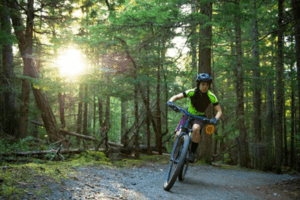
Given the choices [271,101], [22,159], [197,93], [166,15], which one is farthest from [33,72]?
[271,101]

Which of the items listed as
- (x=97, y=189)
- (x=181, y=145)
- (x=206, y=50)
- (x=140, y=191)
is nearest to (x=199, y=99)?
(x=181, y=145)

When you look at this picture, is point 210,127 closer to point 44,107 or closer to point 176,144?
point 176,144

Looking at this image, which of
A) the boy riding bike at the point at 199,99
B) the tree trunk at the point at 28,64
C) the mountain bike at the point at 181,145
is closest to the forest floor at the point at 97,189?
the mountain bike at the point at 181,145

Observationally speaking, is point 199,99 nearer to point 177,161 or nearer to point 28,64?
point 177,161

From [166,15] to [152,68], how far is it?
4.36m

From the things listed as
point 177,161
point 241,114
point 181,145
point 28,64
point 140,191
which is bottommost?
point 140,191

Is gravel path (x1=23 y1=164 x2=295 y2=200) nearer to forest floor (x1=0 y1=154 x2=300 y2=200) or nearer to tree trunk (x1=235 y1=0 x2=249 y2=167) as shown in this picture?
forest floor (x1=0 y1=154 x2=300 y2=200)

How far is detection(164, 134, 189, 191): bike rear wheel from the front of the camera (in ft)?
14.8

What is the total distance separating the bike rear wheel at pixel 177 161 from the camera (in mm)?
4508

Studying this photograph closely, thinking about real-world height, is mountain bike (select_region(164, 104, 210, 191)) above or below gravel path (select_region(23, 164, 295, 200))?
above

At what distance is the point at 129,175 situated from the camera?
6.25 meters

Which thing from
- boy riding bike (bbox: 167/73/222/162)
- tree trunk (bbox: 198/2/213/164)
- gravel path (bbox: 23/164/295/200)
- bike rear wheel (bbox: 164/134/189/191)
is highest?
tree trunk (bbox: 198/2/213/164)

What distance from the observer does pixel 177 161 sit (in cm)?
489

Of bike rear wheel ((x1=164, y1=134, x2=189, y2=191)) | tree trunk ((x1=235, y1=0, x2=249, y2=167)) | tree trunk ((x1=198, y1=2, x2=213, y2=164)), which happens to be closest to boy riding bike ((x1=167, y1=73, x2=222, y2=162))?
bike rear wheel ((x1=164, y1=134, x2=189, y2=191))
